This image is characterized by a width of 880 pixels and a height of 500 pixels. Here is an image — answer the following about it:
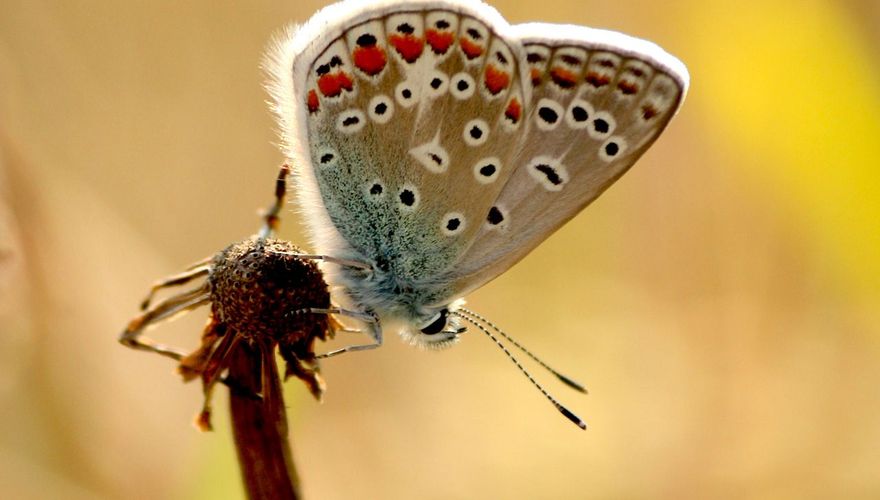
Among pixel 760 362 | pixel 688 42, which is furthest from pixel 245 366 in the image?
pixel 688 42

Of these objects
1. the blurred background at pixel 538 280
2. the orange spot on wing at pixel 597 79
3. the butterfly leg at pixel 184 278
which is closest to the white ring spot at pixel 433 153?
the orange spot on wing at pixel 597 79

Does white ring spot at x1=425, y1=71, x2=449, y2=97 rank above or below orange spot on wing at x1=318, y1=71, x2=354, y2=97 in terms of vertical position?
below

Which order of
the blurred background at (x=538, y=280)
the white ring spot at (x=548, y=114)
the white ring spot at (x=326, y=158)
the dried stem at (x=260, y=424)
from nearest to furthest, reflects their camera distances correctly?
the dried stem at (x=260, y=424)
the white ring spot at (x=548, y=114)
the white ring spot at (x=326, y=158)
the blurred background at (x=538, y=280)

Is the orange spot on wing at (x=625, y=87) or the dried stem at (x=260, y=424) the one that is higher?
the orange spot on wing at (x=625, y=87)

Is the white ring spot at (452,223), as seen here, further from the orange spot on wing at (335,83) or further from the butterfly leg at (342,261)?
the orange spot on wing at (335,83)

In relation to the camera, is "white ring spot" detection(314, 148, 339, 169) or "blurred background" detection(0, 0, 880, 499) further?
"blurred background" detection(0, 0, 880, 499)

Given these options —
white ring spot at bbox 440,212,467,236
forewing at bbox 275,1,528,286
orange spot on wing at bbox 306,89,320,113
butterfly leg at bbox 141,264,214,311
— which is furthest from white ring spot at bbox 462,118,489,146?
butterfly leg at bbox 141,264,214,311

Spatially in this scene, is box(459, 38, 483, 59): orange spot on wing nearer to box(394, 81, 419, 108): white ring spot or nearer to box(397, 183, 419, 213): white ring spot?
box(394, 81, 419, 108): white ring spot

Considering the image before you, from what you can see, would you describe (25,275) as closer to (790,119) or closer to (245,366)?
(245,366)
